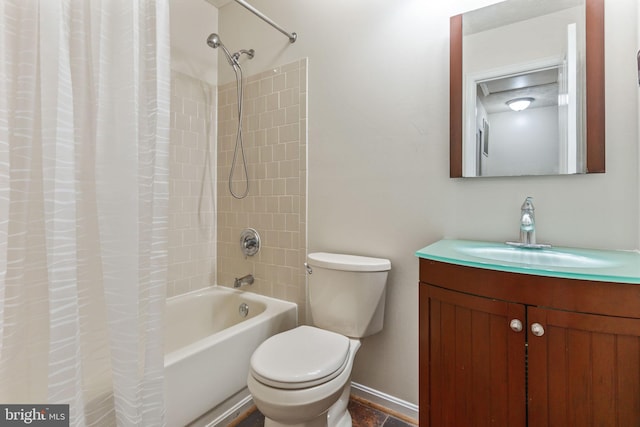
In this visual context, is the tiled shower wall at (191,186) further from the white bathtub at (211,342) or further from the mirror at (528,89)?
the mirror at (528,89)

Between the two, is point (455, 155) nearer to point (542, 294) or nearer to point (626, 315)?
point (542, 294)

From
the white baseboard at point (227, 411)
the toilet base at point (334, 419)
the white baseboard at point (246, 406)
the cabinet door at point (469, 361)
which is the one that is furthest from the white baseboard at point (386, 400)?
the white baseboard at point (227, 411)

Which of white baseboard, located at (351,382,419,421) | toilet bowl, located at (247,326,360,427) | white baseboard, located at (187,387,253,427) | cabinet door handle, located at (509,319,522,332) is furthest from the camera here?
white baseboard, located at (351,382,419,421)

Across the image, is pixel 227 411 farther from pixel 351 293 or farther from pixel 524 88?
pixel 524 88

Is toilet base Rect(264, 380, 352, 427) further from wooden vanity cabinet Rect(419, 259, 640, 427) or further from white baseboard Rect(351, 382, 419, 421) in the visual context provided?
wooden vanity cabinet Rect(419, 259, 640, 427)

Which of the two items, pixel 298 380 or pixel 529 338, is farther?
pixel 298 380

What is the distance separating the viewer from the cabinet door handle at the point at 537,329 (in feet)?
2.84

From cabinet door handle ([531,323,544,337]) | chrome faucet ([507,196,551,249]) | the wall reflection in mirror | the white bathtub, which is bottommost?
the white bathtub

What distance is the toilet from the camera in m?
1.11

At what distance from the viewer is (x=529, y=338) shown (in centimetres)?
89

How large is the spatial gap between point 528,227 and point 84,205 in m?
1.55

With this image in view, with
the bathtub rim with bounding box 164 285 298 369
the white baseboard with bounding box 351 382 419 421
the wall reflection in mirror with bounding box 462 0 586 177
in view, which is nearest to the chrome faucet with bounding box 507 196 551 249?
the wall reflection in mirror with bounding box 462 0 586 177

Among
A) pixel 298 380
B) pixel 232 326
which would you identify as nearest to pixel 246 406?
pixel 232 326

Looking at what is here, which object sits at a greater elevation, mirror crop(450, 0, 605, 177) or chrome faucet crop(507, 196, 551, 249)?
mirror crop(450, 0, 605, 177)
